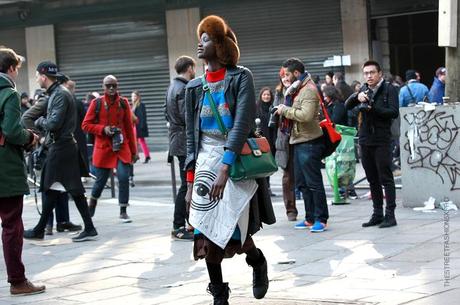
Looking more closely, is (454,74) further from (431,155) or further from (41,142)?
(41,142)

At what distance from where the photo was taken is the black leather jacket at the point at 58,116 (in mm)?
10148

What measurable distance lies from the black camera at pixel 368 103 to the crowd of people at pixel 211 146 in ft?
0.03

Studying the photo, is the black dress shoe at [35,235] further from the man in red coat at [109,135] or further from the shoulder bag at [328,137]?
the shoulder bag at [328,137]

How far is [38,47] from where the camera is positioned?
28453mm

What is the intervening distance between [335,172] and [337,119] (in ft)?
7.24

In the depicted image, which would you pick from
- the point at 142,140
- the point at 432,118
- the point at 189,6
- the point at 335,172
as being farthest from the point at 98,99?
the point at 189,6

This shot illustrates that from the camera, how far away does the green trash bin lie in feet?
41.3

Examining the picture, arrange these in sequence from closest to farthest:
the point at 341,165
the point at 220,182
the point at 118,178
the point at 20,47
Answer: the point at 220,182 → the point at 118,178 → the point at 341,165 → the point at 20,47

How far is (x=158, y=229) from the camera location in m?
11.2

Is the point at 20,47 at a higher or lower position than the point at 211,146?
higher

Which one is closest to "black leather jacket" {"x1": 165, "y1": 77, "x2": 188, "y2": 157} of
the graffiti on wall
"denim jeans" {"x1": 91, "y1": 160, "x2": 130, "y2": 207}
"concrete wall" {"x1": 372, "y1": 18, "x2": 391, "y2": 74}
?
"denim jeans" {"x1": 91, "y1": 160, "x2": 130, "y2": 207}

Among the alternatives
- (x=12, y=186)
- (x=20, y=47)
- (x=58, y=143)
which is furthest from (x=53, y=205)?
(x=20, y=47)

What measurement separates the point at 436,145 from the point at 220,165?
5.88m

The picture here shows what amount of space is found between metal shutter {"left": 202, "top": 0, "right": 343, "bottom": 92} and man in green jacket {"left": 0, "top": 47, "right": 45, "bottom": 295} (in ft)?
51.8
